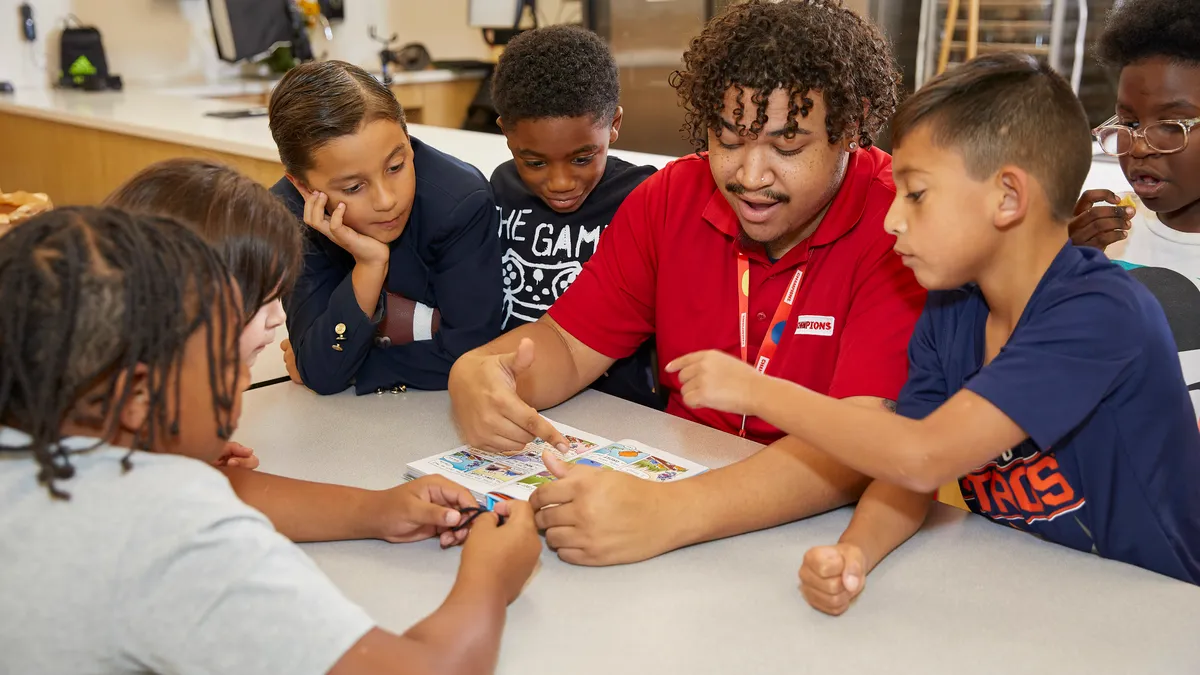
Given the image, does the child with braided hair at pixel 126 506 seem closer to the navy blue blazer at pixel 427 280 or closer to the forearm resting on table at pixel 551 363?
the forearm resting on table at pixel 551 363

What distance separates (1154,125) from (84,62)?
4576 mm

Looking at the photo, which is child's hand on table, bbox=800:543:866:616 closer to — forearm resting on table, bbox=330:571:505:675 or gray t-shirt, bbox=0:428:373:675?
forearm resting on table, bbox=330:571:505:675

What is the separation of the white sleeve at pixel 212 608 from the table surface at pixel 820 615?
226 millimetres

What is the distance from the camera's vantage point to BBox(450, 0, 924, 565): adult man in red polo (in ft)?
3.91

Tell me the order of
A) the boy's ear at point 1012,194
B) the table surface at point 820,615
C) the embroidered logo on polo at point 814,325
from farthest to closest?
Result: the embroidered logo on polo at point 814,325 → the boy's ear at point 1012,194 → the table surface at point 820,615

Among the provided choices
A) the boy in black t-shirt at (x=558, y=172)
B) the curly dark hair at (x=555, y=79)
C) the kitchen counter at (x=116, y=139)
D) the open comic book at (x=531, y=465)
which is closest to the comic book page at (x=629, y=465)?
the open comic book at (x=531, y=465)

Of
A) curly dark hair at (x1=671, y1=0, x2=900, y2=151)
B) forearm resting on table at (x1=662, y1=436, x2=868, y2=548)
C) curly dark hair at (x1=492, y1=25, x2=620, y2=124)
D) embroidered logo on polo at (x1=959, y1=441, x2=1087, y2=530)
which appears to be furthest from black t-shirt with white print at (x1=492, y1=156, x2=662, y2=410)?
embroidered logo on polo at (x1=959, y1=441, x2=1087, y2=530)

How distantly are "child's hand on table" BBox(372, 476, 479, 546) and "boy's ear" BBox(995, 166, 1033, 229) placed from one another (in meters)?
0.67

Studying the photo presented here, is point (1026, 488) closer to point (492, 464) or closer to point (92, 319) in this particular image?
point (492, 464)

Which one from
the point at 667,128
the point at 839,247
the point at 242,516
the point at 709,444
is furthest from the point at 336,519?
the point at 667,128

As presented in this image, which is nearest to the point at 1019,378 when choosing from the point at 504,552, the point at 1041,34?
the point at 504,552

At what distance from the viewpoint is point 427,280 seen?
1809 millimetres

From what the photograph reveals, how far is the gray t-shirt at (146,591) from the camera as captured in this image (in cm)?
77

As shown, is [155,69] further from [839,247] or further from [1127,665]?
[1127,665]
